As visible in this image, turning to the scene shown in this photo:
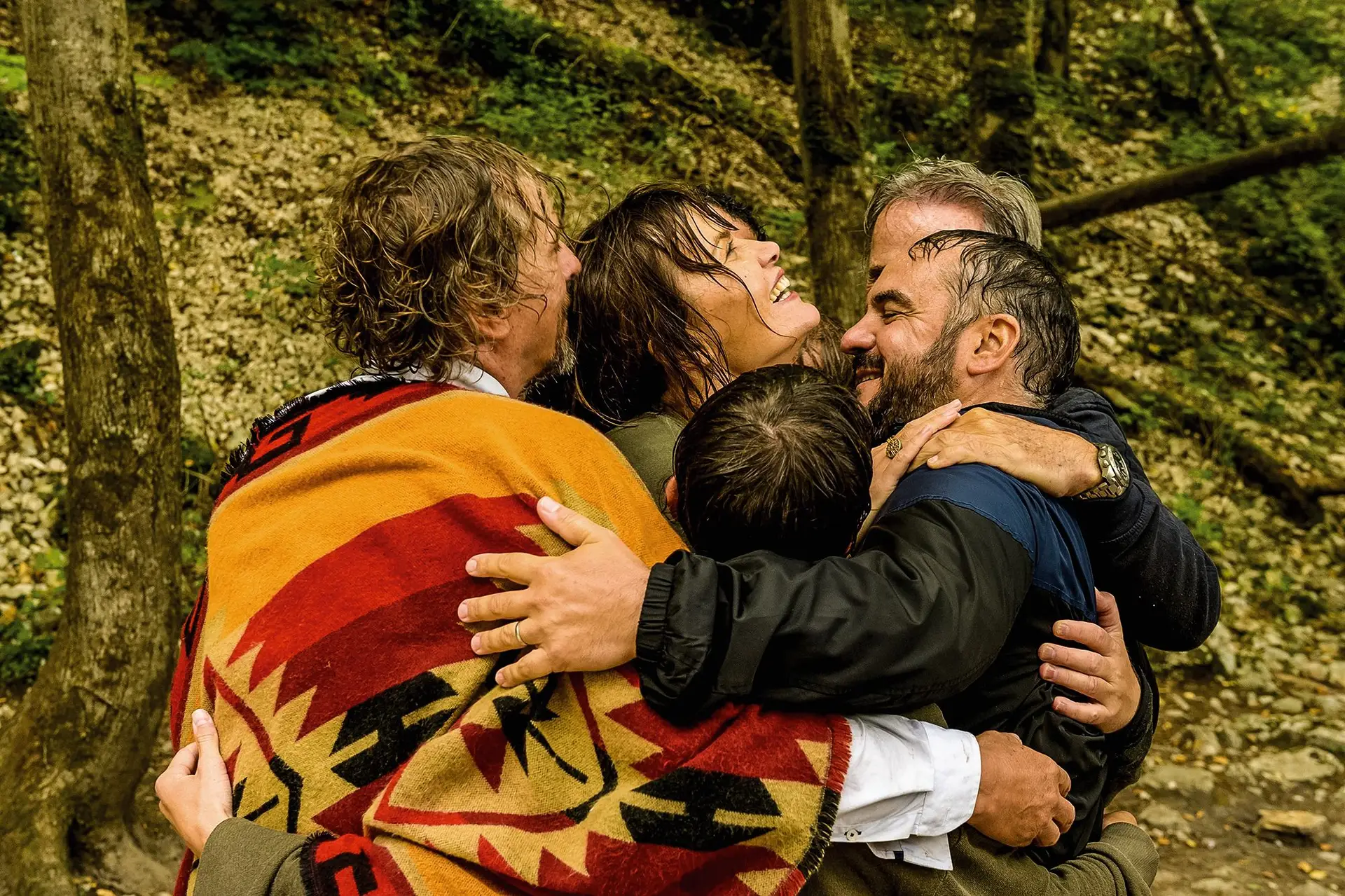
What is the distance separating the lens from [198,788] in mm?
1908

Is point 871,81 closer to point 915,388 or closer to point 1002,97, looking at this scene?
point 1002,97

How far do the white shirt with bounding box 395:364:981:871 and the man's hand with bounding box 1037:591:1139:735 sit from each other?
32 cm

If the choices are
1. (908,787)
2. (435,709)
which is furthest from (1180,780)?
(435,709)

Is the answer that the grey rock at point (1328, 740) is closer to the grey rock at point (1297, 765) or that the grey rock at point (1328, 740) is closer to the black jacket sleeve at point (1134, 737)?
the grey rock at point (1297, 765)

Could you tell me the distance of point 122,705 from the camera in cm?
425

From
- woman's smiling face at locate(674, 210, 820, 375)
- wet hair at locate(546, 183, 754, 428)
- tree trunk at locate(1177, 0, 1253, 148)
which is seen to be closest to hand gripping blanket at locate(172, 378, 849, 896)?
wet hair at locate(546, 183, 754, 428)

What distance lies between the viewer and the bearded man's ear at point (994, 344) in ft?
8.14

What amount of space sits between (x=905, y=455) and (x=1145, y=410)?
21.1ft

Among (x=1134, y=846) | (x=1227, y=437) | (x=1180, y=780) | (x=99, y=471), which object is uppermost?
(x=1134, y=846)

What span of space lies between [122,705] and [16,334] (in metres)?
3.17

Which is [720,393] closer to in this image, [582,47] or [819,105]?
[819,105]

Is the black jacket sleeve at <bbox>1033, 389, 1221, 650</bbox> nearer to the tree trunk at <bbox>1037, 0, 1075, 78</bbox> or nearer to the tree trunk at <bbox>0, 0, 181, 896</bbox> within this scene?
the tree trunk at <bbox>0, 0, 181, 896</bbox>

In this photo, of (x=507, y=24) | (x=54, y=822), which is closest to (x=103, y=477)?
(x=54, y=822)

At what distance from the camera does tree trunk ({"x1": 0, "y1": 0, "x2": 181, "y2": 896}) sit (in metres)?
3.98
